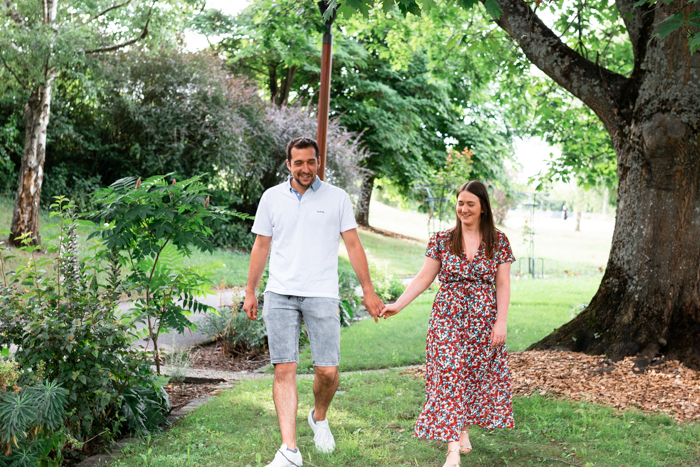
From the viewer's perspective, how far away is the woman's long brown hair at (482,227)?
13.3 ft

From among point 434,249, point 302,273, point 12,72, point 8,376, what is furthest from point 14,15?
point 434,249

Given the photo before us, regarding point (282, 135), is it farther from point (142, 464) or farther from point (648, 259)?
point (142, 464)

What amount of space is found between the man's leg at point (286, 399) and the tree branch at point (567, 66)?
176 inches

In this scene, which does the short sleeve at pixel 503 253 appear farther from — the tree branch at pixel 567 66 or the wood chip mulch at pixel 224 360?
the wood chip mulch at pixel 224 360

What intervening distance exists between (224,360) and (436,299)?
4.05 meters

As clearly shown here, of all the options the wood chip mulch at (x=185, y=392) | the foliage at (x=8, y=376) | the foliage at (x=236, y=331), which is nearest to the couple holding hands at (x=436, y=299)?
the foliage at (x=8, y=376)

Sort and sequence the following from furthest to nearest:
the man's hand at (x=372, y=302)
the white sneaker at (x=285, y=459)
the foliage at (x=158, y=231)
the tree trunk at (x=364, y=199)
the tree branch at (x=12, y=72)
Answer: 1. the tree trunk at (x=364, y=199)
2. the tree branch at (x=12, y=72)
3. the foliage at (x=158, y=231)
4. the man's hand at (x=372, y=302)
5. the white sneaker at (x=285, y=459)

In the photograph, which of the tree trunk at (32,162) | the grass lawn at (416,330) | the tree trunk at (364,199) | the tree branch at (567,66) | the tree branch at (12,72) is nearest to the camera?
the tree branch at (567,66)

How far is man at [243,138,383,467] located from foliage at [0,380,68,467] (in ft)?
4.32

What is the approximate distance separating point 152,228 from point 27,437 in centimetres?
211

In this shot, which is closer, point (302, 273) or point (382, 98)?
point (302, 273)

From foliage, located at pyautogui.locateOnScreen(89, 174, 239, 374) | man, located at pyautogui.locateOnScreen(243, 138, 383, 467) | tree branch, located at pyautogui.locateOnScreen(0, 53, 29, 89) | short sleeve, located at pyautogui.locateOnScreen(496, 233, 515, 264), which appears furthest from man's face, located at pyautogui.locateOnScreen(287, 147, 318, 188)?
tree branch, located at pyautogui.locateOnScreen(0, 53, 29, 89)

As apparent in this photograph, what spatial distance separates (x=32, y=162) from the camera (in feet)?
43.1

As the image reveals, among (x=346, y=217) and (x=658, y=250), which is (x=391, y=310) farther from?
(x=658, y=250)
